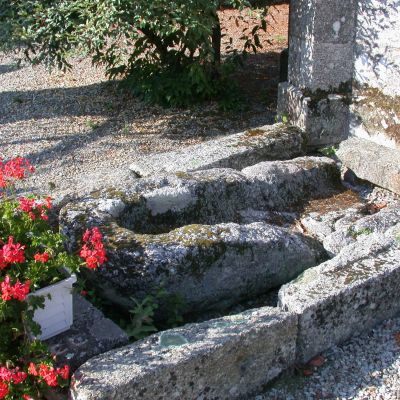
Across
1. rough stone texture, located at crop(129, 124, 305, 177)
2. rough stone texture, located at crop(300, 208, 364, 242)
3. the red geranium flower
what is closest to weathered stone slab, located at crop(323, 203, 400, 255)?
rough stone texture, located at crop(300, 208, 364, 242)

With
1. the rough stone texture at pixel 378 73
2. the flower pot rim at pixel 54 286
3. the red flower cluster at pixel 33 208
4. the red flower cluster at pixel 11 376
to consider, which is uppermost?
the rough stone texture at pixel 378 73

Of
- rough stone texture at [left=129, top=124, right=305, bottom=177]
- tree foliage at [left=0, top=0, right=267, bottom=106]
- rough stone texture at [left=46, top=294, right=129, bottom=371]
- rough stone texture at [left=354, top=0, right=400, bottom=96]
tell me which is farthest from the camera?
tree foliage at [left=0, top=0, right=267, bottom=106]

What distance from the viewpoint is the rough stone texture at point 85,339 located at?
3020 mm

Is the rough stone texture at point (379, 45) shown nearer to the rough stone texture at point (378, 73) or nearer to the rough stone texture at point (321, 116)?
the rough stone texture at point (378, 73)

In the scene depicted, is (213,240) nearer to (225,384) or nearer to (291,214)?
(225,384)

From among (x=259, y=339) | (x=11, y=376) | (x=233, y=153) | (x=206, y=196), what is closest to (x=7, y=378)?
(x=11, y=376)

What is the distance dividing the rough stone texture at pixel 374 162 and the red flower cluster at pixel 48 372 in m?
3.33

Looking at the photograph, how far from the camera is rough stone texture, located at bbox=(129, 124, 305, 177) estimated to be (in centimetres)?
513

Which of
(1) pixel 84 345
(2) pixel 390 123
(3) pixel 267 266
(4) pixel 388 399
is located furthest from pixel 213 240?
(2) pixel 390 123

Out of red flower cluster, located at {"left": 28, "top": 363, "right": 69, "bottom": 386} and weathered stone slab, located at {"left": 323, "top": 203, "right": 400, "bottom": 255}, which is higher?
weathered stone slab, located at {"left": 323, "top": 203, "right": 400, "bottom": 255}

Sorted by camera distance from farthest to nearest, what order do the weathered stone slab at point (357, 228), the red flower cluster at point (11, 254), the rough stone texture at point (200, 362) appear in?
the weathered stone slab at point (357, 228) → the red flower cluster at point (11, 254) → the rough stone texture at point (200, 362)

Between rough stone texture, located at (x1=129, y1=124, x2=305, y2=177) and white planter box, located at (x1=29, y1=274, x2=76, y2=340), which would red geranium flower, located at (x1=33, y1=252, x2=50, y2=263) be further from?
rough stone texture, located at (x1=129, y1=124, x2=305, y2=177)

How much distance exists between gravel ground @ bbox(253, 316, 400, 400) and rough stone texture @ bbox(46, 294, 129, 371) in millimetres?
818

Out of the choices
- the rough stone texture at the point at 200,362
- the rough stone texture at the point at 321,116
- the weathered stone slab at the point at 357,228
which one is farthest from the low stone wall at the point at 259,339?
the rough stone texture at the point at 321,116
